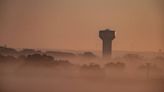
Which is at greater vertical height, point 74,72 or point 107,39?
point 107,39

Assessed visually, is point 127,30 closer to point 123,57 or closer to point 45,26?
point 123,57

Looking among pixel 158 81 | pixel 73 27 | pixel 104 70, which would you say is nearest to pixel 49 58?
pixel 73 27

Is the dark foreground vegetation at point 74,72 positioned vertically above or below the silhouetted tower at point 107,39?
below

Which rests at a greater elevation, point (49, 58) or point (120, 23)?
point (120, 23)

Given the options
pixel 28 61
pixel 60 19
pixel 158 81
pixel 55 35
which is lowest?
Answer: pixel 158 81

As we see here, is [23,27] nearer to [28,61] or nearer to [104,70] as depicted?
[28,61]

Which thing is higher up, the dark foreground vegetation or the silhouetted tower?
the silhouetted tower

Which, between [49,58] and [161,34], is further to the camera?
[161,34]
